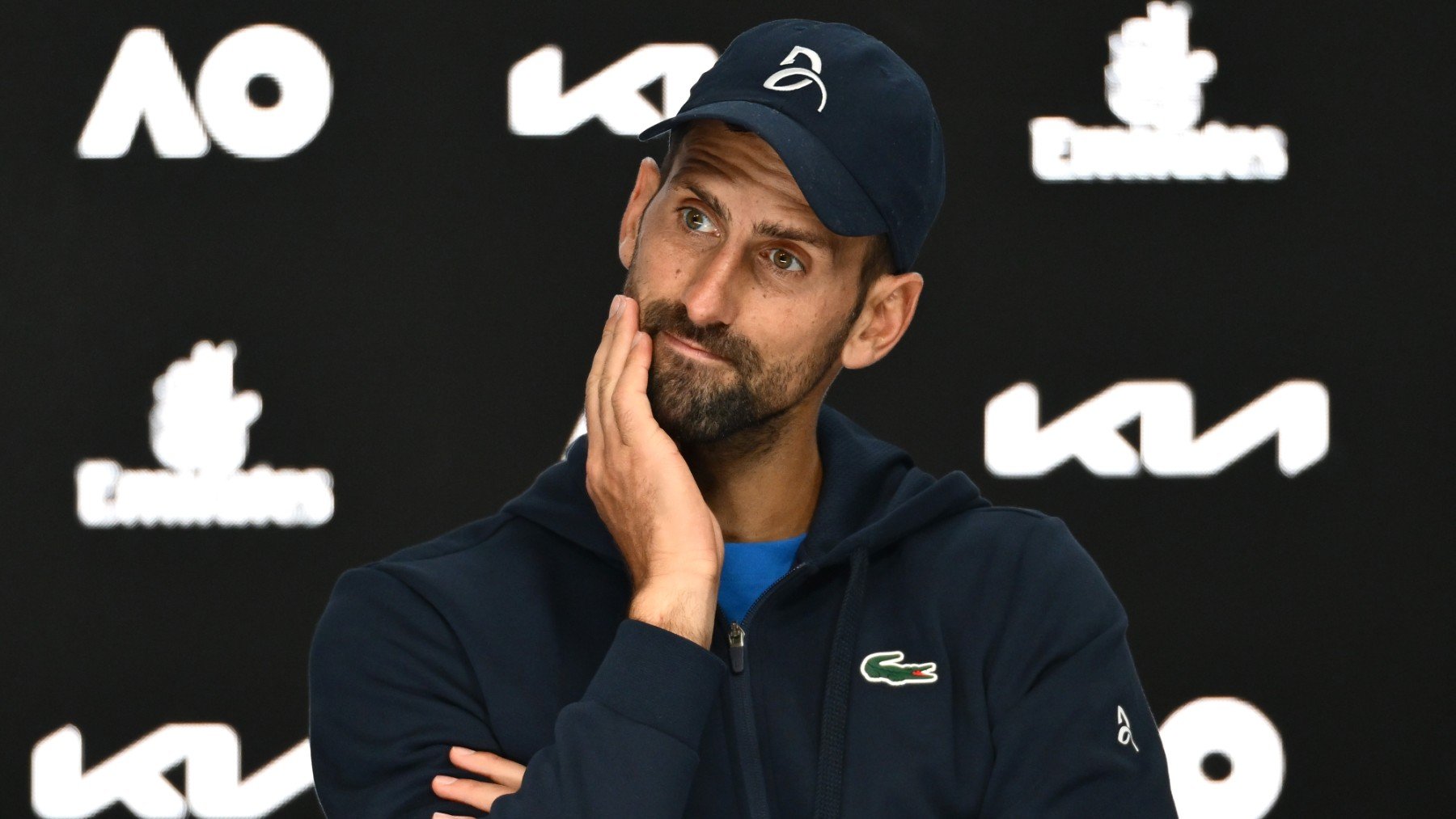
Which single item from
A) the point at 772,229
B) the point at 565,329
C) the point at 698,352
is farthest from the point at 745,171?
the point at 565,329

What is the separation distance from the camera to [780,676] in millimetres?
1406

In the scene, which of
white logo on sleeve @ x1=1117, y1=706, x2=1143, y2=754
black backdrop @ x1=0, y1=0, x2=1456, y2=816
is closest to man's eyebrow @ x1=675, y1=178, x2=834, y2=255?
white logo on sleeve @ x1=1117, y1=706, x2=1143, y2=754

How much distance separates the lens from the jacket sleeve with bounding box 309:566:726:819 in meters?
1.21

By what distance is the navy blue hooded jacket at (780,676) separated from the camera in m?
1.31

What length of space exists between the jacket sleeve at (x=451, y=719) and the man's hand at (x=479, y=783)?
0.02 m

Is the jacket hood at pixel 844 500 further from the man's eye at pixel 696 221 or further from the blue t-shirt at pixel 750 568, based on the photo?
the man's eye at pixel 696 221

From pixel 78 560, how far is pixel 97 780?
355mm

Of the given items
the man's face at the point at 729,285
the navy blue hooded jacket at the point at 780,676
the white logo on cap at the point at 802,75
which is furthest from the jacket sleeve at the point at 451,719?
the white logo on cap at the point at 802,75

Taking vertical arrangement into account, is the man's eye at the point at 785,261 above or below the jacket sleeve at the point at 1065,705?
above

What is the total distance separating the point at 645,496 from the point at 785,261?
248mm

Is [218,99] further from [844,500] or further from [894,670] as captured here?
[894,670]

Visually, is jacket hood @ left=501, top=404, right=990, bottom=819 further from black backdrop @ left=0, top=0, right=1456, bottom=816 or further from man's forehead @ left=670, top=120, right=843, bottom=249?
black backdrop @ left=0, top=0, right=1456, bottom=816

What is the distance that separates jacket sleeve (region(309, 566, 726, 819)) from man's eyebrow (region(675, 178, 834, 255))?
0.37 m

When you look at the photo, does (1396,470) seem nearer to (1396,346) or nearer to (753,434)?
(1396,346)
